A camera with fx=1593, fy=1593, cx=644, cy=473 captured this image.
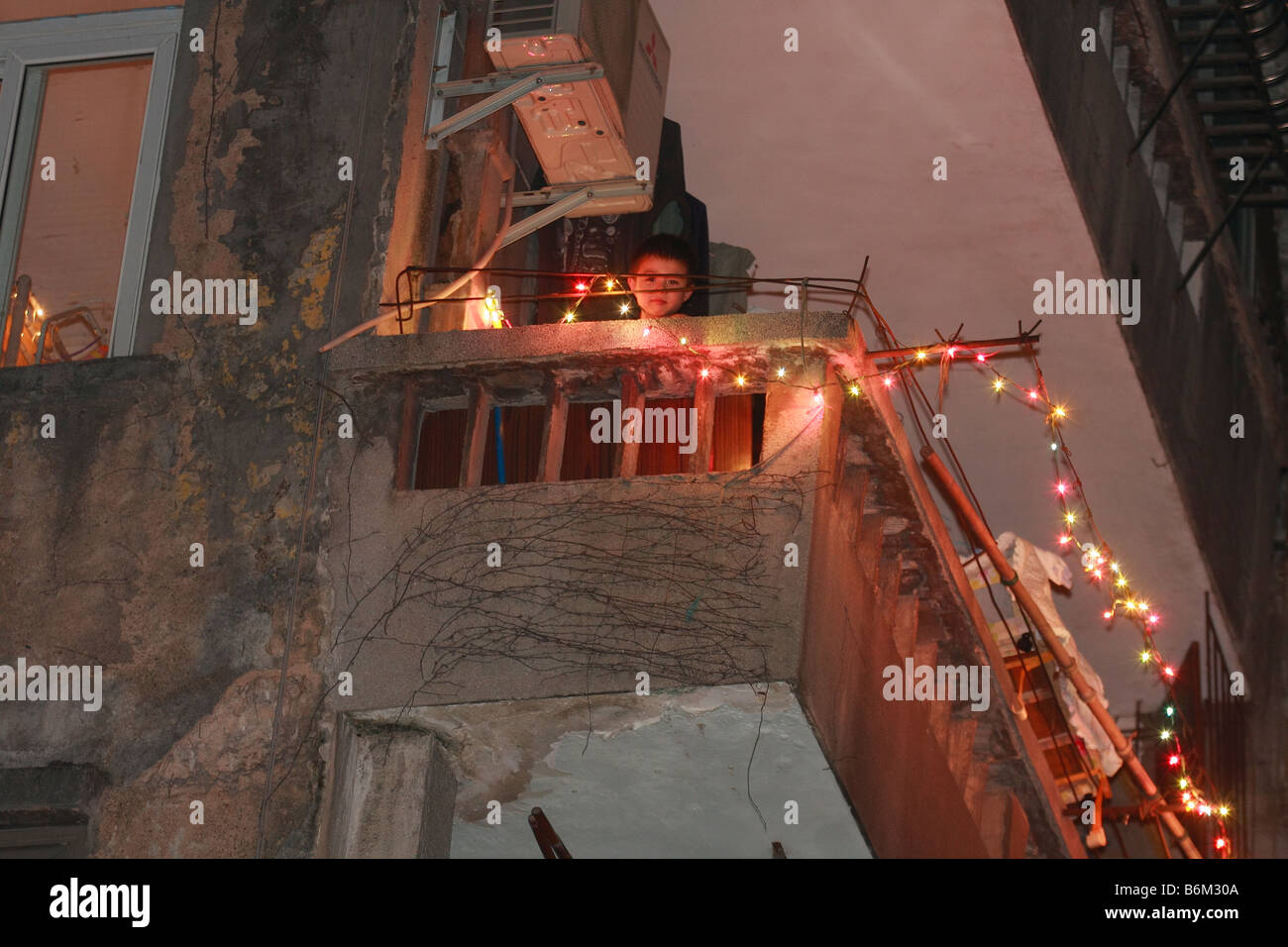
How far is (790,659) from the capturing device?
566 cm

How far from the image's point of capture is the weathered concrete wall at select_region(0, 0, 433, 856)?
20.0 feet

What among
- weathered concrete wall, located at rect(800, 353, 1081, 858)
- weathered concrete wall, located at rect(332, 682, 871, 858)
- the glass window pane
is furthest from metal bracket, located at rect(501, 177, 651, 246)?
weathered concrete wall, located at rect(332, 682, 871, 858)

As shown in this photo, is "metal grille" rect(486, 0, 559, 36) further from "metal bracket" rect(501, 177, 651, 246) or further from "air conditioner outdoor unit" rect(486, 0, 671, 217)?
"metal bracket" rect(501, 177, 651, 246)

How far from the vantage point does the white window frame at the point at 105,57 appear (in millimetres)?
7305

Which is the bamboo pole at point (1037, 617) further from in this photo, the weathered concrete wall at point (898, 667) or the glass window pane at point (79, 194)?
the glass window pane at point (79, 194)

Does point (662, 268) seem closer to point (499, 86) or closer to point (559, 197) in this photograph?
point (559, 197)

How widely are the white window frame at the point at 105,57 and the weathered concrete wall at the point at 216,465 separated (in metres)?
0.17

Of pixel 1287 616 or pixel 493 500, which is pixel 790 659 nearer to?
pixel 493 500

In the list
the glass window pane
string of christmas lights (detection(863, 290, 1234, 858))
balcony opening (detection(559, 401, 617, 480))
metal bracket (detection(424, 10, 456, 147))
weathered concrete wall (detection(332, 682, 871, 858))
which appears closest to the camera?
weathered concrete wall (detection(332, 682, 871, 858))

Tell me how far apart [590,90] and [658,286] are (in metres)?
0.94

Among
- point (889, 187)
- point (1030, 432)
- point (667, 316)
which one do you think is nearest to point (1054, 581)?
point (1030, 432)

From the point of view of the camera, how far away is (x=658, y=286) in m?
7.28

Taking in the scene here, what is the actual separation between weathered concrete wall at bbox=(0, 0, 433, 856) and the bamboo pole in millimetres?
2881

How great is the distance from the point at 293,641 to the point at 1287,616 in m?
6.97
